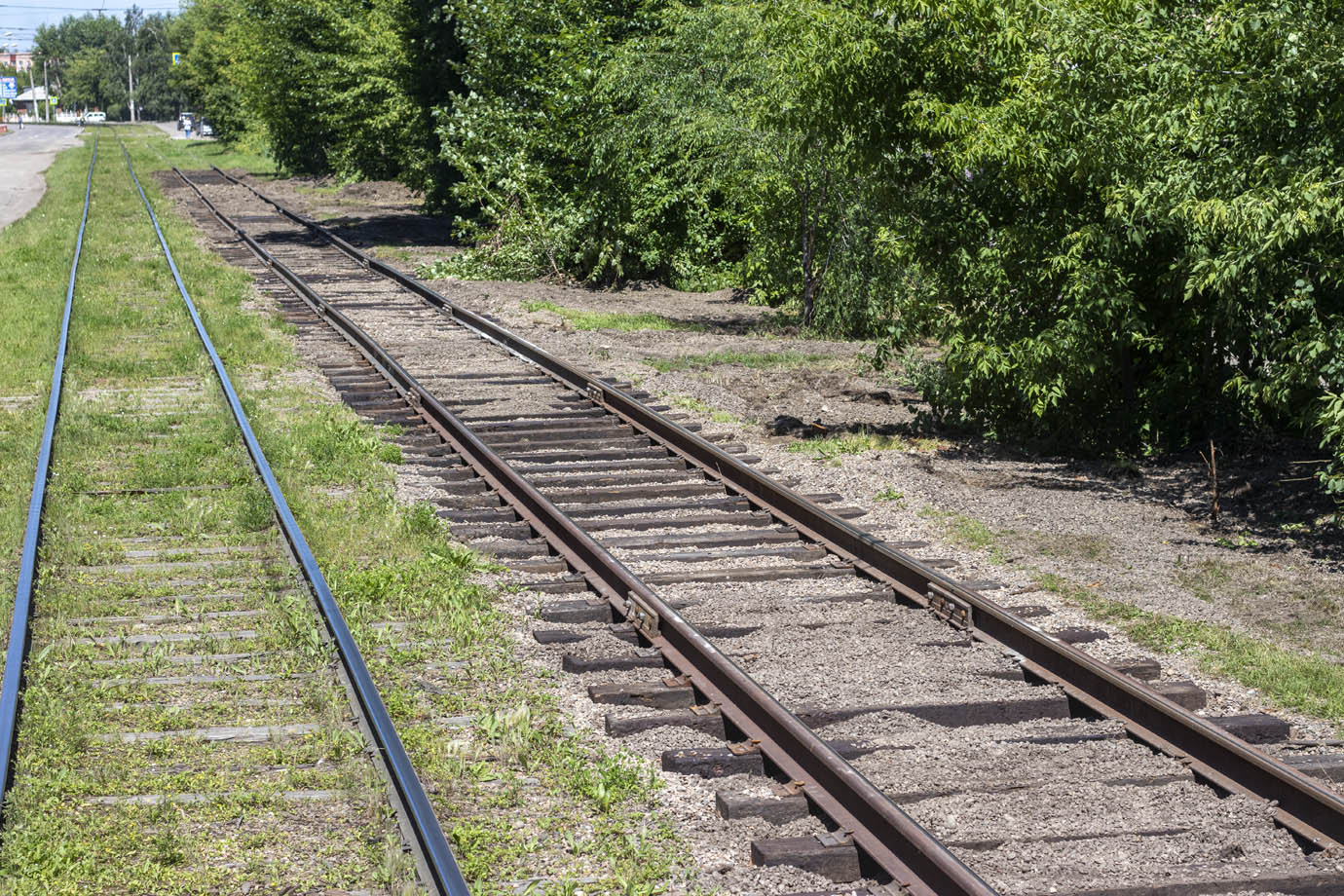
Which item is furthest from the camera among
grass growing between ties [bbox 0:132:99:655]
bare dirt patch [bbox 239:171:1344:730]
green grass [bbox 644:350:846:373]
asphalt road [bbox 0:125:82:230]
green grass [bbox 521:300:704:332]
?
asphalt road [bbox 0:125:82:230]

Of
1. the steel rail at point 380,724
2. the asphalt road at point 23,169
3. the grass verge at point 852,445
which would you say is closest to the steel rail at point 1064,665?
the grass verge at point 852,445

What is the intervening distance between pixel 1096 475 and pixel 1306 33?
3669 millimetres

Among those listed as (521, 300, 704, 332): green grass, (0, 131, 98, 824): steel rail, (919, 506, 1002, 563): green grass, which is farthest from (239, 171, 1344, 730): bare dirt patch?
(0, 131, 98, 824): steel rail

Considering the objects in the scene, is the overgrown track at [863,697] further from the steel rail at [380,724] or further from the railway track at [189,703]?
the railway track at [189,703]

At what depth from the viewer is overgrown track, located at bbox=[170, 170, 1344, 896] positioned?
4.96 meters

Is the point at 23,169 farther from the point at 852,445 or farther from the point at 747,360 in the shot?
the point at 852,445

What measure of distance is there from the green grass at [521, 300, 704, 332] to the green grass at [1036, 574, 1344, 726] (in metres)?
12.3

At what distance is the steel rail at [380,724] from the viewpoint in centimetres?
467

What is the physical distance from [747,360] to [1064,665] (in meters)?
10.4

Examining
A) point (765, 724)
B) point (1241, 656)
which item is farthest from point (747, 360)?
point (765, 724)

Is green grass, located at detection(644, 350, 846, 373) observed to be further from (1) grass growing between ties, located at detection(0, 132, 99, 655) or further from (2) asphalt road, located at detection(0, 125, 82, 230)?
(2) asphalt road, located at detection(0, 125, 82, 230)

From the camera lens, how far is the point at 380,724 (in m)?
5.81

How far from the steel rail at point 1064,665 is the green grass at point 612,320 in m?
7.61

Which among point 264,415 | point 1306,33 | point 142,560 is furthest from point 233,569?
point 1306,33
